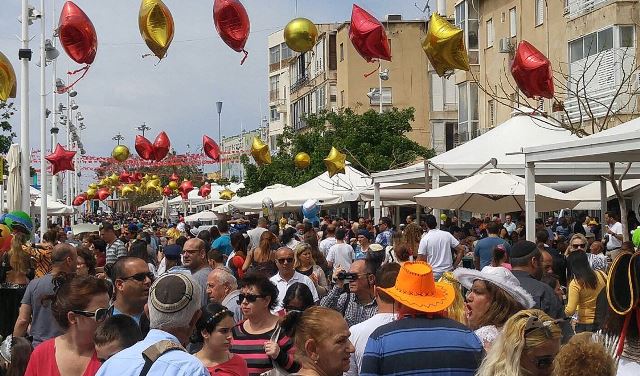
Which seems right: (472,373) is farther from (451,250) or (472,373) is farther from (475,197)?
(475,197)

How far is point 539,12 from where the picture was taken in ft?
111

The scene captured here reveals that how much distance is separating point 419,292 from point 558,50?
1126 inches

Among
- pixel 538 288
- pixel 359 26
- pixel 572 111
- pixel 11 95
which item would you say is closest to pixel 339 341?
pixel 538 288

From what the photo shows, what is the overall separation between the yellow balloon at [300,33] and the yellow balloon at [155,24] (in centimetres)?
174

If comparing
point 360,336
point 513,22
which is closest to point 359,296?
point 360,336

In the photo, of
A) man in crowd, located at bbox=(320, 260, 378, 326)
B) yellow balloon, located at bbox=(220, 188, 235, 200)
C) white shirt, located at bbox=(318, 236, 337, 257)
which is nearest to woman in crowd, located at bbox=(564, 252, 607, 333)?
man in crowd, located at bbox=(320, 260, 378, 326)

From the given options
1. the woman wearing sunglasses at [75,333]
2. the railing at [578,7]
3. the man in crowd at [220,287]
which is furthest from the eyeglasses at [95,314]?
the railing at [578,7]

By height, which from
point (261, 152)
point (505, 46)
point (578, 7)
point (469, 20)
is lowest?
point (261, 152)

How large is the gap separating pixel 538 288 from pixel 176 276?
3.83 m

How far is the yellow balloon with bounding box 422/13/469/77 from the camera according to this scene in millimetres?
13562

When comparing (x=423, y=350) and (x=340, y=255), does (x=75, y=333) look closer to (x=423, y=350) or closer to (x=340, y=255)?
(x=423, y=350)

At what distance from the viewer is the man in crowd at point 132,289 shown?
237 inches

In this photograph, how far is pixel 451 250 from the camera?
14656 millimetres

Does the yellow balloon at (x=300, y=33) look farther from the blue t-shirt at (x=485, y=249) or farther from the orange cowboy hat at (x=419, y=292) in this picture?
the orange cowboy hat at (x=419, y=292)
